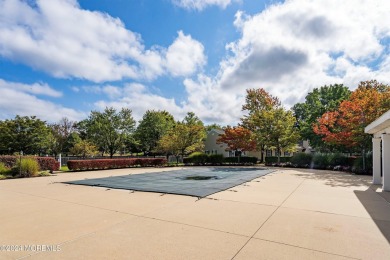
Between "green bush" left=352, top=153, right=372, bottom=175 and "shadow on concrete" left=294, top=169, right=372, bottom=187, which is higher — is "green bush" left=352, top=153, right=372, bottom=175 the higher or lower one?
the higher one

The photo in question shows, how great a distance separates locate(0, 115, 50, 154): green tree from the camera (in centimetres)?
2923

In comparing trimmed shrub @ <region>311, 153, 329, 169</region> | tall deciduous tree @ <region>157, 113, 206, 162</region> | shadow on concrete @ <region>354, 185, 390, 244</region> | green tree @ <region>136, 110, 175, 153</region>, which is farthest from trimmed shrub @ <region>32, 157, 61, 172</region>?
green tree @ <region>136, 110, 175, 153</region>

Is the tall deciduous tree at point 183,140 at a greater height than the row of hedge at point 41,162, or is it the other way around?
the tall deciduous tree at point 183,140

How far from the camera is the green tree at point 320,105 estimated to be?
93.4 ft

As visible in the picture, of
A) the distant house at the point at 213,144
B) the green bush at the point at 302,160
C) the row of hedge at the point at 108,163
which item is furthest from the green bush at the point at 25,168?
the distant house at the point at 213,144

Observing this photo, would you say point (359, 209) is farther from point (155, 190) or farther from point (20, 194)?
point (20, 194)

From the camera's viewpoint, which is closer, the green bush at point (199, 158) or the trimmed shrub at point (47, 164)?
the trimmed shrub at point (47, 164)

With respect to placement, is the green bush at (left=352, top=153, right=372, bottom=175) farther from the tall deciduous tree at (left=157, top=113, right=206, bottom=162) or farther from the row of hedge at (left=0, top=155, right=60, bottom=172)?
the row of hedge at (left=0, top=155, right=60, bottom=172)

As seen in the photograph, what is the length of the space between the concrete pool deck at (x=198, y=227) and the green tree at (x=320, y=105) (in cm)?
2270

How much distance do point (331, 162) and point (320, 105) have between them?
13.0 m

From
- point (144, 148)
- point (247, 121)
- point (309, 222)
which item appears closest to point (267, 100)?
point (247, 121)

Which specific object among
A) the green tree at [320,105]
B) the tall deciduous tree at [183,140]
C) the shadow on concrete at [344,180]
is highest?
the green tree at [320,105]

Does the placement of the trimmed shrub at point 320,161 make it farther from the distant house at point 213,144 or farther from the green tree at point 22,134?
the green tree at point 22,134

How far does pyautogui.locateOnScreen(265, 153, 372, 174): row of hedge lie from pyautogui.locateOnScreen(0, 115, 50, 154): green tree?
29289 mm
